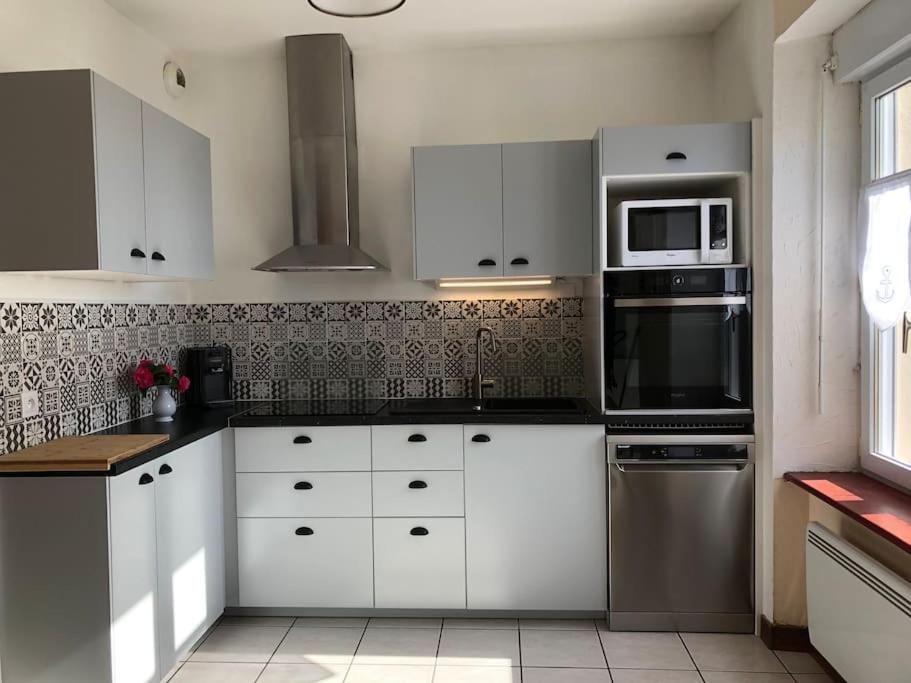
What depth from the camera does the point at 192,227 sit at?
118 inches

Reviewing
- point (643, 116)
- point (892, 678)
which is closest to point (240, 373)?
point (643, 116)

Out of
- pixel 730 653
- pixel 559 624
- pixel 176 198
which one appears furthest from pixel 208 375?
pixel 730 653

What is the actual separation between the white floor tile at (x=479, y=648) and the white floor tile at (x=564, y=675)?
0.31 feet

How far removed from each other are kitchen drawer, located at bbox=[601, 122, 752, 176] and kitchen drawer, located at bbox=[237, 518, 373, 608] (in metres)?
1.88

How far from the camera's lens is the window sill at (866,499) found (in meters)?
1.98

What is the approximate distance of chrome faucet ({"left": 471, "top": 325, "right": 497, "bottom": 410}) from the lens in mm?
3461

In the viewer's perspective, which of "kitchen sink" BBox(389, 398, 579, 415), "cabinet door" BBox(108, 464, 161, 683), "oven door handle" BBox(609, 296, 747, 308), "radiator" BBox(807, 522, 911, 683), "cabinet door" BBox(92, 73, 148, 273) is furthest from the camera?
"kitchen sink" BBox(389, 398, 579, 415)

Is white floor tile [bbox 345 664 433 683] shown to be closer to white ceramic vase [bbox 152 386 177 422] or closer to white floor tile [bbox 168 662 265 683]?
white floor tile [bbox 168 662 265 683]

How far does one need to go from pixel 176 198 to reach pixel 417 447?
143 cm

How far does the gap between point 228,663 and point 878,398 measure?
2623mm

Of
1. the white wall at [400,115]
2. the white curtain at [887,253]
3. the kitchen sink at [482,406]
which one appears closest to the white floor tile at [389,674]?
the kitchen sink at [482,406]

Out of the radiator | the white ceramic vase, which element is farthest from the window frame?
the white ceramic vase

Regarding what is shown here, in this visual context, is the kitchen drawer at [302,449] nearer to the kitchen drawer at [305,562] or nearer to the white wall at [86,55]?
the kitchen drawer at [305,562]

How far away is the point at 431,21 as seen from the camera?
126 inches
